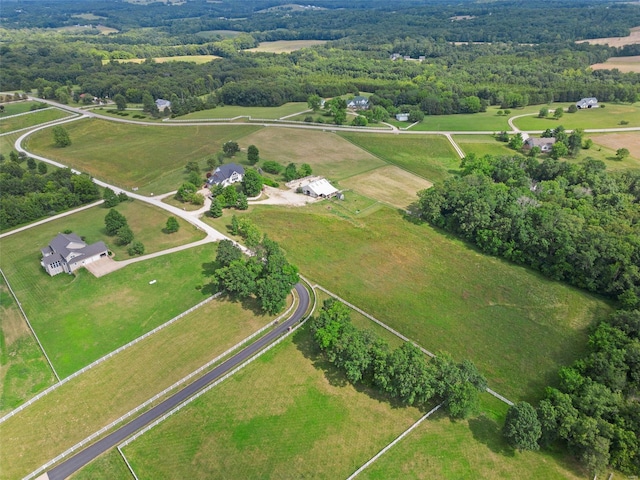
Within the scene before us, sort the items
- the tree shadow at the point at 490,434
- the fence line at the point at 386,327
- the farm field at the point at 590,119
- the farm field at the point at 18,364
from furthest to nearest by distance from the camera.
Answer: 1. the farm field at the point at 590,119
2. the fence line at the point at 386,327
3. the farm field at the point at 18,364
4. the tree shadow at the point at 490,434

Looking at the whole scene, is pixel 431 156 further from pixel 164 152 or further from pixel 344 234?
pixel 164 152

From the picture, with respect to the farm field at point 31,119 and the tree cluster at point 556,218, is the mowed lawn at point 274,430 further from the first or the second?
the farm field at point 31,119

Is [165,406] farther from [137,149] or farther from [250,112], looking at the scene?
[250,112]

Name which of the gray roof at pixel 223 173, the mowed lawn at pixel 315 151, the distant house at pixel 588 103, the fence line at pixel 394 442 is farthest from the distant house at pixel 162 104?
the distant house at pixel 588 103

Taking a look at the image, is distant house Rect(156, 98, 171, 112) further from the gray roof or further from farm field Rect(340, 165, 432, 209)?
farm field Rect(340, 165, 432, 209)

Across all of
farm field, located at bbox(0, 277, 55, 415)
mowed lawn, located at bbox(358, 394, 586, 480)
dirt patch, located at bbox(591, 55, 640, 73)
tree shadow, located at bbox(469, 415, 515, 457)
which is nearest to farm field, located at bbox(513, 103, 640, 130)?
dirt patch, located at bbox(591, 55, 640, 73)

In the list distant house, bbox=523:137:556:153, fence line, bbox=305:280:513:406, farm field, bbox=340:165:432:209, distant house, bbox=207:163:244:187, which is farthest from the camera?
distant house, bbox=523:137:556:153
